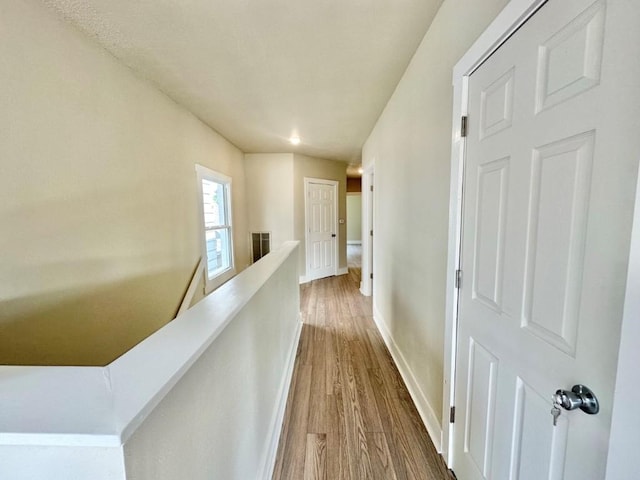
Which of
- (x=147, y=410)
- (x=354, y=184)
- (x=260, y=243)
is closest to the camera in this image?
(x=147, y=410)

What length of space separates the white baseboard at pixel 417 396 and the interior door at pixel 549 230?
0.33 metres

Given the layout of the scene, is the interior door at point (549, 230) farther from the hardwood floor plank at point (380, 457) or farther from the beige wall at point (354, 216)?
the beige wall at point (354, 216)

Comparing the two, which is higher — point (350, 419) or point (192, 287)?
point (192, 287)

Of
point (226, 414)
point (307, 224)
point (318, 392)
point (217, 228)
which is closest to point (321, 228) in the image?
point (307, 224)

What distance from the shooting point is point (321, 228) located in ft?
17.3

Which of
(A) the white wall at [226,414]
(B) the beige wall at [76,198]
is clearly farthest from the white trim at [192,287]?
(A) the white wall at [226,414]

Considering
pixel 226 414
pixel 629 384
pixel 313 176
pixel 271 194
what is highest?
pixel 313 176

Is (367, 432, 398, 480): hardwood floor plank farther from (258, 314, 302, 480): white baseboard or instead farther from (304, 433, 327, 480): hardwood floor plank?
(258, 314, 302, 480): white baseboard

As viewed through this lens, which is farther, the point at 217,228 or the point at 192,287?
the point at 217,228

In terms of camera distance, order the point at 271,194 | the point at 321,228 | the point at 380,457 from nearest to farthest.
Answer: the point at 380,457
the point at 271,194
the point at 321,228

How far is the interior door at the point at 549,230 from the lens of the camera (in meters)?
0.61

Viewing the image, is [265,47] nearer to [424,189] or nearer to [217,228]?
[424,189]

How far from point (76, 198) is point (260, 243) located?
3412mm

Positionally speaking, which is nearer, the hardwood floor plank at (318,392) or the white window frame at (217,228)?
the hardwood floor plank at (318,392)
